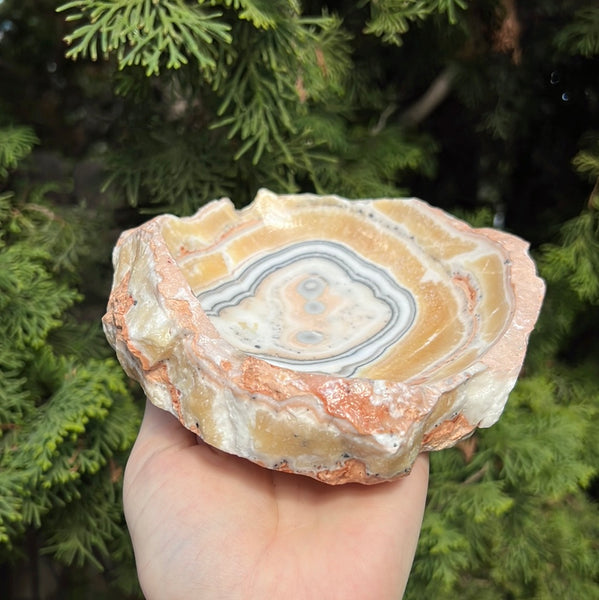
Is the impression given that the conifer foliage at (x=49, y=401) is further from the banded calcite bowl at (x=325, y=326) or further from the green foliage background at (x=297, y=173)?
the banded calcite bowl at (x=325, y=326)

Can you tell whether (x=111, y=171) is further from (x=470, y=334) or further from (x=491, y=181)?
(x=491, y=181)

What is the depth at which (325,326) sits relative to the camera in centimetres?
133

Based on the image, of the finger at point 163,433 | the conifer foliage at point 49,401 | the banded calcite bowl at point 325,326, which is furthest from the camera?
the conifer foliage at point 49,401

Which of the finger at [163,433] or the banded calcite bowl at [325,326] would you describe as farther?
the finger at [163,433]

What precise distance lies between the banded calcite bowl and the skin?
13 centimetres

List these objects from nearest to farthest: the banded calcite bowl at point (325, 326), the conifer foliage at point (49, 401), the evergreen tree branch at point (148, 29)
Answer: the banded calcite bowl at point (325, 326)
the evergreen tree branch at point (148, 29)
the conifer foliage at point (49, 401)

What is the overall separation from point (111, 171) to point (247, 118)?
54cm

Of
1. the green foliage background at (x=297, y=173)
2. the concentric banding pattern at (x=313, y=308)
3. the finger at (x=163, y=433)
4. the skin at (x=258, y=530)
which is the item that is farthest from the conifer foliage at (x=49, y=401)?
the concentric banding pattern at (x=313, y=308)

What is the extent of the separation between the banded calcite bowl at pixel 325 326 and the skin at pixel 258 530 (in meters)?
0.13

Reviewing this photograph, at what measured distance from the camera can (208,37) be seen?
1380mm

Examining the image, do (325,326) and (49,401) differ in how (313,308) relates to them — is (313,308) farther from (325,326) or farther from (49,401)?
(49,401)

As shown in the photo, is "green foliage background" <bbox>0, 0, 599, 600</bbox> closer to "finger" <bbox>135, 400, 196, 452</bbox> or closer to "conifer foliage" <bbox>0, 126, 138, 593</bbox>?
"conifer foliage" <bbox>0, 126, 138, 593</bbox>

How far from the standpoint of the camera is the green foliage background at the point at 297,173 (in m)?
1.53

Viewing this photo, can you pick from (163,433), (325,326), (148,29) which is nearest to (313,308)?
(325,326)
